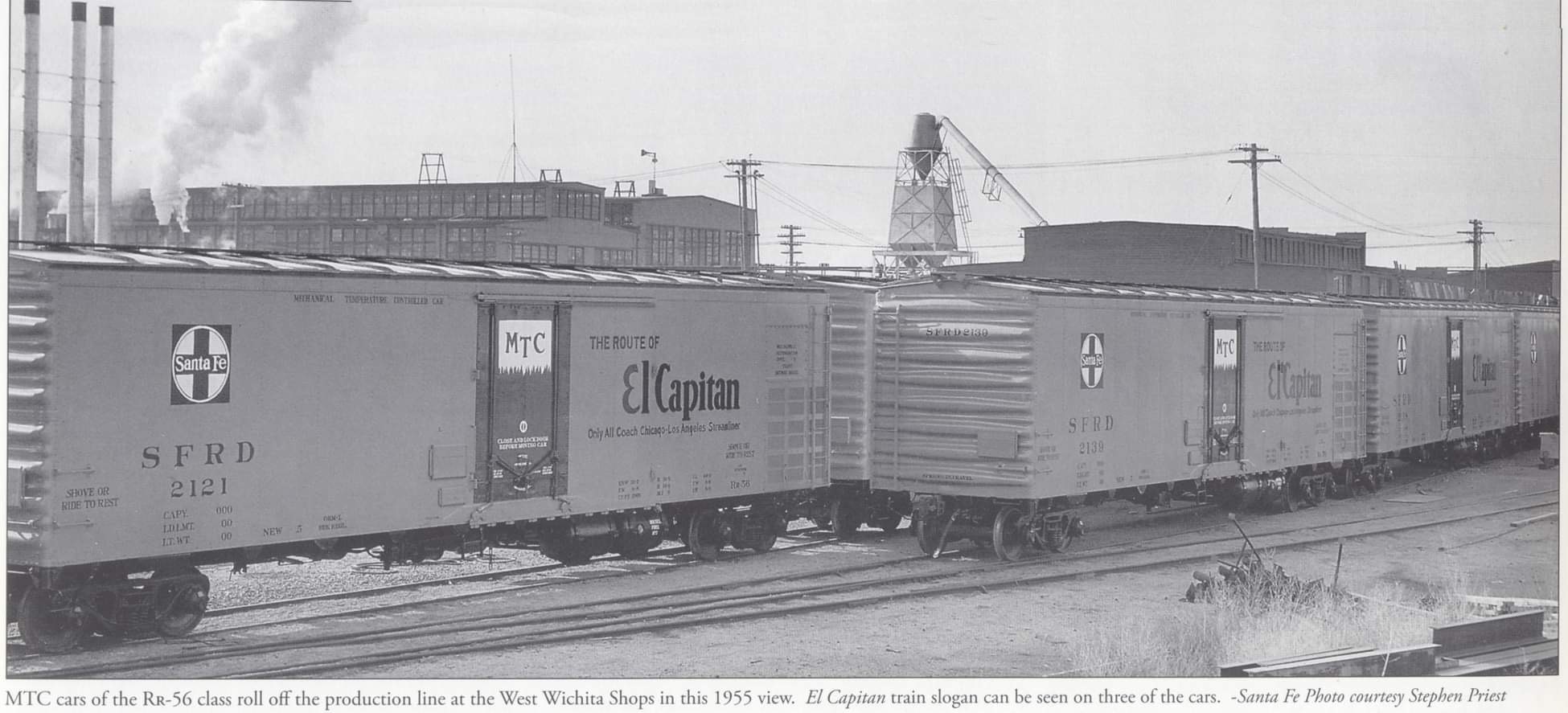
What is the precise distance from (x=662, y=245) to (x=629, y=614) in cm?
5018

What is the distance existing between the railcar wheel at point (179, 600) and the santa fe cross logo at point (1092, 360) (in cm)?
1078

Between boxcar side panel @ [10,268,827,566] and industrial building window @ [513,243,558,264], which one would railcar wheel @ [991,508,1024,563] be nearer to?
boxcar side panel @ [10,268,827,566]

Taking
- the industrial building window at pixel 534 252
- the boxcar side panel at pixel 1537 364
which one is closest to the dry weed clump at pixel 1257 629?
the boxcar side panel at pixel 1537 364

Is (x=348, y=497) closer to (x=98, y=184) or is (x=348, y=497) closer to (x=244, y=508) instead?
(x=244, y=508)

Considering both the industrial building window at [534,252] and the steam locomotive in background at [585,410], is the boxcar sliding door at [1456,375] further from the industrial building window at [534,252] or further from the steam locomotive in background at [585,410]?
the industrial building window at [534,252]

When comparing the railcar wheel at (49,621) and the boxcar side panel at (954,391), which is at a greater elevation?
the boxcar side panel at (954,391)

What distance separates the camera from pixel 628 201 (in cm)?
6091

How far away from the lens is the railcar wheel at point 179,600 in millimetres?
11805

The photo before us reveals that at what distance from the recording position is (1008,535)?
17594 millimetres

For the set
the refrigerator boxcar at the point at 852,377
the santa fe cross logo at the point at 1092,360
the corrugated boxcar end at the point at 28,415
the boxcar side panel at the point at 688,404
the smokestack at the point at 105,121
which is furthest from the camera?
the smokestack at the point at 105,121

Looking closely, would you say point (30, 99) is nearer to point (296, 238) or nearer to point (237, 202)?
point (237, 202)

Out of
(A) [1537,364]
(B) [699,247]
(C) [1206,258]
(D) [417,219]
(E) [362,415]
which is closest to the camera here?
(E) [362,415]

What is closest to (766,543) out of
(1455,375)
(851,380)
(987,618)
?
(851,380)

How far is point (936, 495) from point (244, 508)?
9035mm
